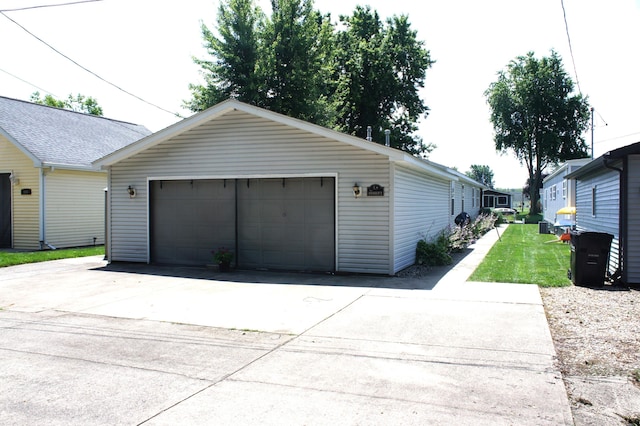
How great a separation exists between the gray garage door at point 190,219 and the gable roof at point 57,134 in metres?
5.76

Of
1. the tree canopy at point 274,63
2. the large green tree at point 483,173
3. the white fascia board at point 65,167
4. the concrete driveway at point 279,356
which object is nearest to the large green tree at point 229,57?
the tree canopy at point 274,63

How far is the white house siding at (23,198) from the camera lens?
16281 millimetres

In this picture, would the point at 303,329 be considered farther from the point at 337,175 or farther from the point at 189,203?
the point at 189,203

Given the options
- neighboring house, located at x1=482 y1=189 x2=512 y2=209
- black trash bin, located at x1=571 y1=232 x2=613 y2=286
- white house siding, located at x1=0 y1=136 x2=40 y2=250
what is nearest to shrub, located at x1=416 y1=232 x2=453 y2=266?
black trash bin, located at x1=571 y1=232 x2=613 y2=286

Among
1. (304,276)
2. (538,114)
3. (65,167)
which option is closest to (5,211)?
(65,167)

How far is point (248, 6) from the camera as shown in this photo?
1097 inches

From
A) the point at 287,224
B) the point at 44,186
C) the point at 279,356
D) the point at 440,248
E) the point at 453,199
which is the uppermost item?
the point at 44,186

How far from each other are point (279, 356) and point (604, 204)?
8899 millimetres

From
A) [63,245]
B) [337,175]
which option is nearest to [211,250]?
[337,175]

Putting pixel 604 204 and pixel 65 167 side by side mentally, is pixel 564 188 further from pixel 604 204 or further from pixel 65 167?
pixel 65 167

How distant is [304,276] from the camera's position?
10.9 meters

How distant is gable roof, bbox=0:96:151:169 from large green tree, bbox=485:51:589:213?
40.4 meters

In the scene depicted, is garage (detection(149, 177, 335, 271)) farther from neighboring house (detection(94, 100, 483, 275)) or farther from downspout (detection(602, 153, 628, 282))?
downspout (detection(602, 153, 628, 282))

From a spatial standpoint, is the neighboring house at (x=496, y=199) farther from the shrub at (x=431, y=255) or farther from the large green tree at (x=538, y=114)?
the shrub at (x=431, y=255)
